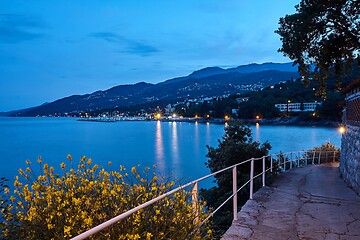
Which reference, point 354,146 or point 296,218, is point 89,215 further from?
point 354,146

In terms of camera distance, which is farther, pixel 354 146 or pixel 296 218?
pixel 354 146

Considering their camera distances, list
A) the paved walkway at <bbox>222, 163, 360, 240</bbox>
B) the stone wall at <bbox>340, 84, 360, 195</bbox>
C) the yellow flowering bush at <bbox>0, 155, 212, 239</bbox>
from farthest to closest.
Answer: the stone wall at <bbox>340, 84, 360, 195</bbox>, the paved walkway at <bbox>222, 163, 360, 240</bbox>, the yellow flowering bush at <bbox>0, 155, 212, 239</bbox>

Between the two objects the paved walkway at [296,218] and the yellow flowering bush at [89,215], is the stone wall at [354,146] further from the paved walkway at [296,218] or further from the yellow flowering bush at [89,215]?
the yellow flowering bush at [89,215]

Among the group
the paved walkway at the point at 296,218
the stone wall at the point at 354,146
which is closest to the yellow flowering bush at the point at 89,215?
the paved walkway at the point at 296,218

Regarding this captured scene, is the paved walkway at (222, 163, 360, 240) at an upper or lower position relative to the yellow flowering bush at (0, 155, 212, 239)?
lower

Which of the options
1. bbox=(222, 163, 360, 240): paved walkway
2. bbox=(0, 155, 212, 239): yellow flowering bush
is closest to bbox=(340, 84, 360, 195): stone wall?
bbox=(222, 163, 360, 240): paved walkway

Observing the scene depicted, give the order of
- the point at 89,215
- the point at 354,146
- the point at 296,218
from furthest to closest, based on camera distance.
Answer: the point at 354,146 → the point at 296,218 → the point at 89,215

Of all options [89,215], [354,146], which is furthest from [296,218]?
[354,146]

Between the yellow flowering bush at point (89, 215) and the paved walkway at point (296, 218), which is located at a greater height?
the yellow flowering bush at point (89, 215)

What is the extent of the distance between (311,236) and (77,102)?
197735 mm

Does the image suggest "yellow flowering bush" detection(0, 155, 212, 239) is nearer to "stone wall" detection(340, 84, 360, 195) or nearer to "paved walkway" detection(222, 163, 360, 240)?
"paved walkway" detection(222, 163, 360, 240)

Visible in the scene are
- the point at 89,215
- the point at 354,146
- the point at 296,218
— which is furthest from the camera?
the point at 354,146

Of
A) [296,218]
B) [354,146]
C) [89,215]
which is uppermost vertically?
[89,215]

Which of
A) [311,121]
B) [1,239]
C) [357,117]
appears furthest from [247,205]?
[311,121]
